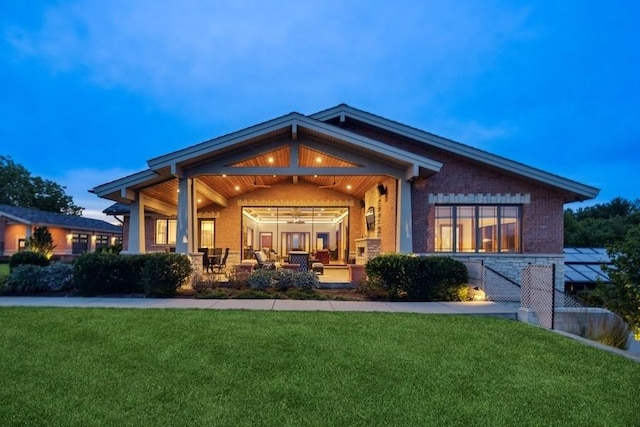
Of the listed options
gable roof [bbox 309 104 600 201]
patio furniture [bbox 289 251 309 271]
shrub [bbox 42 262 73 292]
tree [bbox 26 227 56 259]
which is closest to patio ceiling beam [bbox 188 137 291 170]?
gable roof [bbox 309 104 600 201]

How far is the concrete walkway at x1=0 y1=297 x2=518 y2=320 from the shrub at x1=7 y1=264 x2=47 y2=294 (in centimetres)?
62

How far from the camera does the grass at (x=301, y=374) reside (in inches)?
131

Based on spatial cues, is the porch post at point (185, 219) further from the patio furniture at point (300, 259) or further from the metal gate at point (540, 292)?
the metal gate at point (540, 292)

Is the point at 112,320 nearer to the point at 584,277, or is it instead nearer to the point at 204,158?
the point at 204,158

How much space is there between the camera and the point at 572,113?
8888cm

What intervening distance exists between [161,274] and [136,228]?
114 inches

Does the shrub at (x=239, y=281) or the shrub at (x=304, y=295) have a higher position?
the shrub at (x=239, y=281)

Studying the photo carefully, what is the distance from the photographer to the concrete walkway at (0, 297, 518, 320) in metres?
7.76

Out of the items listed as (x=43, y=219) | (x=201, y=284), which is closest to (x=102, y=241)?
(x=43, y=219)

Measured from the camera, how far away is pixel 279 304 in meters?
8.26

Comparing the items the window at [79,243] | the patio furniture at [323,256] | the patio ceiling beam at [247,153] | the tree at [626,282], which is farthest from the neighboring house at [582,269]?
the window at [79,243]

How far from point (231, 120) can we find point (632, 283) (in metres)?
102

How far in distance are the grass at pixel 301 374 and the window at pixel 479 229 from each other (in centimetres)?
536

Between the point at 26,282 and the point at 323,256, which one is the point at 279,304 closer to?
the point at 26,282
